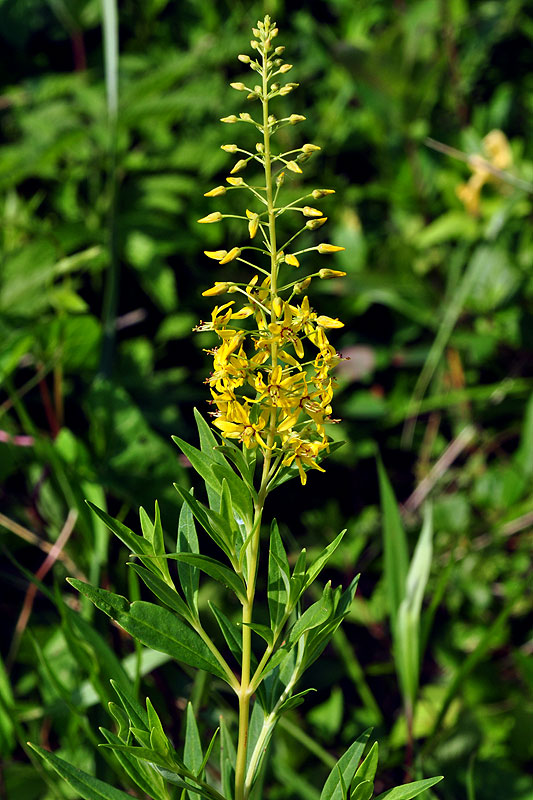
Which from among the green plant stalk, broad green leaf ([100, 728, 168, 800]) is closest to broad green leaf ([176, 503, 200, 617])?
the green plant stalk

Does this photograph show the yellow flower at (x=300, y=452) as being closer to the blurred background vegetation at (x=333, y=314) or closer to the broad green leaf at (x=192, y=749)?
the broad green leaf at (x=192, y=749)

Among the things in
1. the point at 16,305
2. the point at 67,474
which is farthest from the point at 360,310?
the point at 67,474

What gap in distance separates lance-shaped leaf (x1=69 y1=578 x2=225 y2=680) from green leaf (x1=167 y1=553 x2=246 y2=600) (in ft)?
0.26

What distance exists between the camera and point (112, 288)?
2.07 m

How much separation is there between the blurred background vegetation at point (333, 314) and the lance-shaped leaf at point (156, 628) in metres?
0.76

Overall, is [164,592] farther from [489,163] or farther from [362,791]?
[489,163]

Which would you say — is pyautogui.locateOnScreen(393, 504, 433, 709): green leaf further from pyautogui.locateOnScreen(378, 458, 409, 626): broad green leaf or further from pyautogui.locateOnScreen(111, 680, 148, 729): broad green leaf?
pyautogui.locateOnScreen(111, 680, 148, 729): broad green leaf

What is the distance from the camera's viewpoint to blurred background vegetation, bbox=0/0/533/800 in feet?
6.49

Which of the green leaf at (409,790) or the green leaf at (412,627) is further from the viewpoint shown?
the green leaf at (412,627)

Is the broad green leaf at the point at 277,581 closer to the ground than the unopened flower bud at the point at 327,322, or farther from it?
closer to the ground

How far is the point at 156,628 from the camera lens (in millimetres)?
959

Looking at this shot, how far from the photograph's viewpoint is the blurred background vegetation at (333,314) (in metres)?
1.98

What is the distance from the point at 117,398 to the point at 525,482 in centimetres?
123

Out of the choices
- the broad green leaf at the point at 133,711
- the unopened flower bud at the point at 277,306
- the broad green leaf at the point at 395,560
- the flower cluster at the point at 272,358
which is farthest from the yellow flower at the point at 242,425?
the broad green leaf at the point at 395,560
